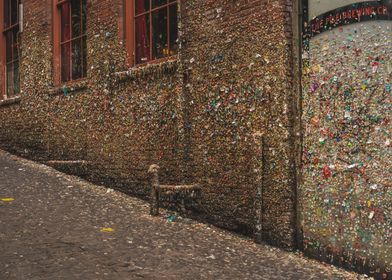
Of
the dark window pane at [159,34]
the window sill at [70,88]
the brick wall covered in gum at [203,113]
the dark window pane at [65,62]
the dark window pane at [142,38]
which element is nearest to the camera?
the brick wall covered in gum at [203,113]

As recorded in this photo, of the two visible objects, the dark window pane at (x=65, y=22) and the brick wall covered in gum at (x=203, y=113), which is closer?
the brick wall covered in gum at (x=203, y=113)

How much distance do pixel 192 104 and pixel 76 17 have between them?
3691 millimetres

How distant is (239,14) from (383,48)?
1.86m

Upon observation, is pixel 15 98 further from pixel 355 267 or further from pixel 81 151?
pixel 355 267

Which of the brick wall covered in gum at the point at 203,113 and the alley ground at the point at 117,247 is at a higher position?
the brick wall covered in gum at the point at 203,113

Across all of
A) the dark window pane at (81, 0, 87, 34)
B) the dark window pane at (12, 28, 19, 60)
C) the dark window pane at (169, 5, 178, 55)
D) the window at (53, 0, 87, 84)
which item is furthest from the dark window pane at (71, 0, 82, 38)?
the dark window pane at (169, 5, 178, 55)

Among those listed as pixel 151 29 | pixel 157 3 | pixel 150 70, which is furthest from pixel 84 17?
pixel 150 70

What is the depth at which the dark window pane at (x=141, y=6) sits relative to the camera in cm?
786

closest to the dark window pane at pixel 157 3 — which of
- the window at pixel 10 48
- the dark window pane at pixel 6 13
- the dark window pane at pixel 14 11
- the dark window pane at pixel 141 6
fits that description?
the dark window pane at pixel 141 6

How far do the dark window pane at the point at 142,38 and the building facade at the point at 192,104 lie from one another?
1.0 inches

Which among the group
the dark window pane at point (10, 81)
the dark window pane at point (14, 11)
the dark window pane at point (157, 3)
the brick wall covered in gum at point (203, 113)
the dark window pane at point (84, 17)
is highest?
the dark window pane at point (14, 11)

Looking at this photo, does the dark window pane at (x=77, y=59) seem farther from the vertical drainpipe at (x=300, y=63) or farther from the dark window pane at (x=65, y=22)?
the vertical drainpipe at (x=300, y=63)

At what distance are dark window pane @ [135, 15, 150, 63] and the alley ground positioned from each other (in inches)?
77.7

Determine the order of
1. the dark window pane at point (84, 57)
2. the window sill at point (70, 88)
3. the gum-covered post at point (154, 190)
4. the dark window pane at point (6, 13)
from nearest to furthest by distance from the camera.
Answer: the gum-covered post at point (154, 190), the window sill at point (70, 88), the dark window pane at point (84, 57), the dark window pane at point (6, 13)
